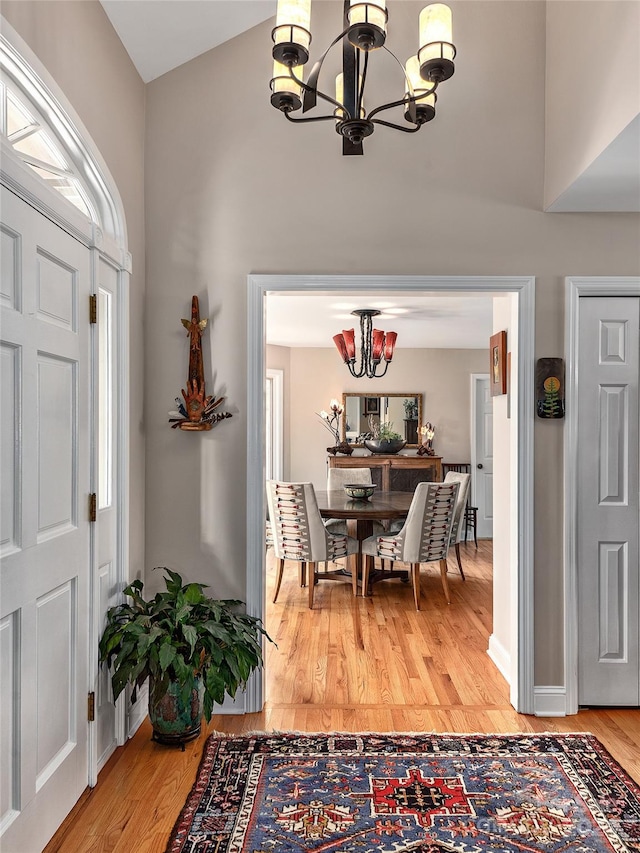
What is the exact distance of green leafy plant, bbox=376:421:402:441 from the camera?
818 cm

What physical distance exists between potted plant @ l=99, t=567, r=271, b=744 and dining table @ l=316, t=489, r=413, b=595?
7.76 ft

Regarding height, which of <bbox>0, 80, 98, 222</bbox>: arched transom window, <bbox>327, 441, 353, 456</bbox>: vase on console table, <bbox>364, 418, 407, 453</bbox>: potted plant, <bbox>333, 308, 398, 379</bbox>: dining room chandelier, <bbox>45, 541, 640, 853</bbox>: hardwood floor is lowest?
<bbox>45, 541, 640, 853</bbox>: hardwood floor

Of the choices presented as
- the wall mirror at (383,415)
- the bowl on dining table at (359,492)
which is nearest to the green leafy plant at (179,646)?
the bowl on dining table at (359,492)

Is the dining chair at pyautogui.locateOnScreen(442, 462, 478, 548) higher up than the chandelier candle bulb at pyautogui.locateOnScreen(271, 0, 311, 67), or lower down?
lower down

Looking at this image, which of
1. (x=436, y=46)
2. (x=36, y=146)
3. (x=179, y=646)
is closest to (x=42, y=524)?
(x=179, y=646)

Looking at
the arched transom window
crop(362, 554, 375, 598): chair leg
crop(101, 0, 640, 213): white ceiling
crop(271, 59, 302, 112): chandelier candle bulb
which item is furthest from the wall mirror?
crop(271, 59, 302, 112): chandelier candle bulb

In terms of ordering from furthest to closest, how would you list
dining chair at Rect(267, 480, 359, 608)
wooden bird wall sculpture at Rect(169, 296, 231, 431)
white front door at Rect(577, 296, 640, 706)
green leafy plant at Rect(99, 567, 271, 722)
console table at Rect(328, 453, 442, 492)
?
console table at Rect(328, 453, 442, 492), dining chair at Rect(267, 480, 359, 608), white front door at Rect(577, 296, 640, 706), wooden bird wall sculpture at Rect(169, 296, 231, 431), green leafy plant at Rect(99, 567, 271, 722)

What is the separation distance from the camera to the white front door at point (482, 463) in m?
8.21

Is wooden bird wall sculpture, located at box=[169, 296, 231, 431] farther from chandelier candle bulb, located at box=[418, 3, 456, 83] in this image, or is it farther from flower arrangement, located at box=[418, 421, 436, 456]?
flower arrangement, located at box=[418, 421, 436, 456]

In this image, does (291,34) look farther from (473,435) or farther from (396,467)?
(473,435)

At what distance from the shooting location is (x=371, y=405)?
332 inches

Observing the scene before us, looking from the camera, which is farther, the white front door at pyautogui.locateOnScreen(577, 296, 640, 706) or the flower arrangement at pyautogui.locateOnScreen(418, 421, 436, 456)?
the flower arrangement at pyautogui.locateOnScreen(418, 421, 436, 456)

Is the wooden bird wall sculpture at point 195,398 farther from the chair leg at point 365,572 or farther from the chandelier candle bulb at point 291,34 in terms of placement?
the chair leg at point 365,572

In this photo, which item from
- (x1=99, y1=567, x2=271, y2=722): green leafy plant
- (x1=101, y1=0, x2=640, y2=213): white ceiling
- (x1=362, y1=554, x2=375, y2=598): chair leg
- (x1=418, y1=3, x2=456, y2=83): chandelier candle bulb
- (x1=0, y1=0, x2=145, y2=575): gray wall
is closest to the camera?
(x1=418, y1=3, x2=456, y2=83): chandelier candle bulb
